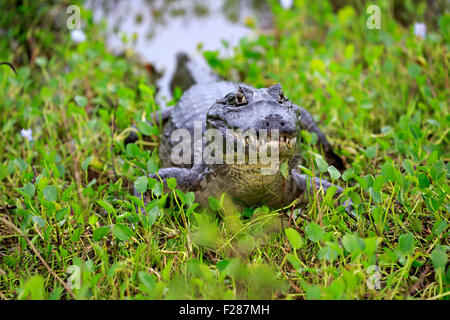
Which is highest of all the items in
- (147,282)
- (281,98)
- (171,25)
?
(171,25)

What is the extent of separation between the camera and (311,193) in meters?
2.79

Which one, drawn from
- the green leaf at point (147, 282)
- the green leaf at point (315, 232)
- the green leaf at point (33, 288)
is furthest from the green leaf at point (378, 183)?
the green leaf at point (33, 288)

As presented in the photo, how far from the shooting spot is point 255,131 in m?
2.17

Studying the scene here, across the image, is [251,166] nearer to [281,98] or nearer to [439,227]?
[281,98]

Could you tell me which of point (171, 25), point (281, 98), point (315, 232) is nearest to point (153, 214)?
point (315, 232)

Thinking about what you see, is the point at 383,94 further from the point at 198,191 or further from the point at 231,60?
the point at 198,191

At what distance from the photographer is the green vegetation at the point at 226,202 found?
206 centimetres

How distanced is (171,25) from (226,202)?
485 centimetres

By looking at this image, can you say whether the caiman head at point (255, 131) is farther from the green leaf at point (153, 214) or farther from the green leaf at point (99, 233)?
the green leaf at point (99, 233)

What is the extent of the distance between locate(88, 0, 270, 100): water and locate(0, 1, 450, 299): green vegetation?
0.76m


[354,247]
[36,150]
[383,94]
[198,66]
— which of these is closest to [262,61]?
[198,66]

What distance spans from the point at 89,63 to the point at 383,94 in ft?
9.74

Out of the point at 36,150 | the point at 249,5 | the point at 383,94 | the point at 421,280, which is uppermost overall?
the point at 249,5

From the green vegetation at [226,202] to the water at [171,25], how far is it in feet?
2.51
